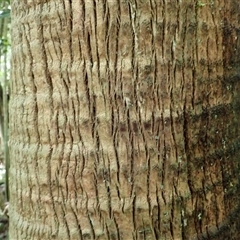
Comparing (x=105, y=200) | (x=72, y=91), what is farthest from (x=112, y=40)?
(x=105, y=200)

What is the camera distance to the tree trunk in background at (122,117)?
1047 mm

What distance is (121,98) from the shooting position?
1.05 metres

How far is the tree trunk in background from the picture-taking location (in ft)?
3.43

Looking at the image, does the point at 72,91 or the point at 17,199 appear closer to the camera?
the point at 72,91

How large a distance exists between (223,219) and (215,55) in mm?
447

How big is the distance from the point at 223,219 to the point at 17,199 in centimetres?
57

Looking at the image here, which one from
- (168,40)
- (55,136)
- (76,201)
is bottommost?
(76,201)

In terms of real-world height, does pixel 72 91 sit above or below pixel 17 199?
above

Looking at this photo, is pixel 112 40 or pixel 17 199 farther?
pixel 17 199

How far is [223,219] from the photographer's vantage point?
117 centimetres

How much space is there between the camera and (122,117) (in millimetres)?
1049

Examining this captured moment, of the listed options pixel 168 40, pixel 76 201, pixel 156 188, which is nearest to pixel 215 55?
pixel 168 40

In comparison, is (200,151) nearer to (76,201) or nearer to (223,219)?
(223,219)

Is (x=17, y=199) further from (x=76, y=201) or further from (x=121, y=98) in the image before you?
(x=121, y=98)
